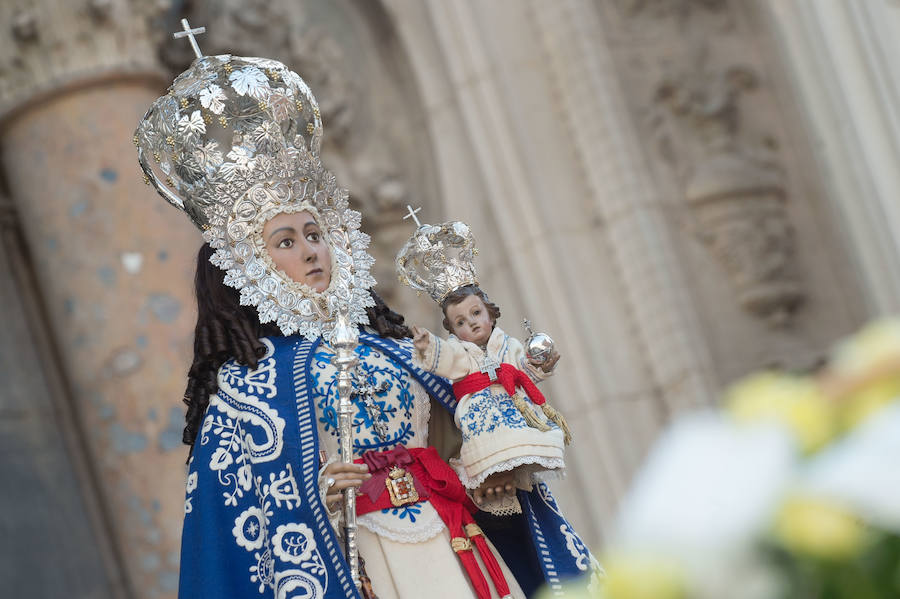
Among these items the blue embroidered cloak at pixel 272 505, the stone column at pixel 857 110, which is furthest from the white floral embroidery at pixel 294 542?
the stone column at pixel 857 110

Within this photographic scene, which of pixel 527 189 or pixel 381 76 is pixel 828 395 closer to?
pixel 527 189

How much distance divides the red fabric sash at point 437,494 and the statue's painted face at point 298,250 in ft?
1.44

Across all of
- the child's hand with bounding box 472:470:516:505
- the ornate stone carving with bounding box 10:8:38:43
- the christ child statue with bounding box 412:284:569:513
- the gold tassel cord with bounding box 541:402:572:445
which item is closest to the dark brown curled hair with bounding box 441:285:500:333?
the christ child statue with bounding box 412:284:569:513

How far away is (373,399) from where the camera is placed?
3.16 metres

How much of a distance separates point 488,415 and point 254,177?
824 mm

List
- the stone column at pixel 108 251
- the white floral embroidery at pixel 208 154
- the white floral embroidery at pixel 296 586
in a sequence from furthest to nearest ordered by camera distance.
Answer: the stone column at pixel 108 251
the white floral embroidery at pixel 208 154
the white floral embroidery at pixel 296 586

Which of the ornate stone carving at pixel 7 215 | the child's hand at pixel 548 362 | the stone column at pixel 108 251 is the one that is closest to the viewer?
the child's hand at pixel 548 362

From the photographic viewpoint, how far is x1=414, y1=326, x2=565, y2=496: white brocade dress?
2.97m

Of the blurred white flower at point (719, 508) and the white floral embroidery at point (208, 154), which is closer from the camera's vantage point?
the blurred white flower at point (719, 508)

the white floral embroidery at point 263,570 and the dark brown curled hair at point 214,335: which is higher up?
the dark brown curled hair at point 214,335

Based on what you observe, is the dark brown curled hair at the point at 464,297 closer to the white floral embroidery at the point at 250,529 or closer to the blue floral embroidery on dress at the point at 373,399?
the blue floral embroidery on dress at the point at 373,399

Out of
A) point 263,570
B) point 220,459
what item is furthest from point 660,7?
point 263,570

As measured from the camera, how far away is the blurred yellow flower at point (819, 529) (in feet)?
2.95

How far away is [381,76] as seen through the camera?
6246 millimetres
